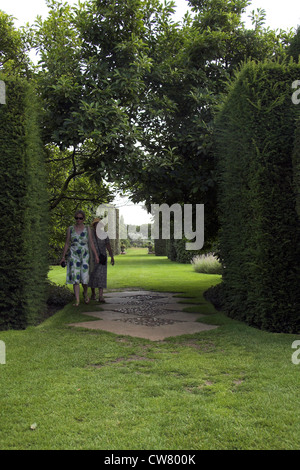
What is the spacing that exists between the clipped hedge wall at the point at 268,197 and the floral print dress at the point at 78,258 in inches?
130

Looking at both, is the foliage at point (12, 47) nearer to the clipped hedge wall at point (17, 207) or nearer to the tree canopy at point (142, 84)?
the tree canopy at point (142, 84)

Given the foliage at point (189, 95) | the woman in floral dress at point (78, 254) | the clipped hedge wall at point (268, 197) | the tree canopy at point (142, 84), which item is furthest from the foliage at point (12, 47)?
the clipped hedge wall at point (268, 197)

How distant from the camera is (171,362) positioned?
423 cm

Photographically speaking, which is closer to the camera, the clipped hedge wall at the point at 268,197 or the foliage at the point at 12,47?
the clipped hedge wall at the point at 268,197

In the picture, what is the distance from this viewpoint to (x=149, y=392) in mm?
3326

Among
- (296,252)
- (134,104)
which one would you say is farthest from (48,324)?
(134,104)

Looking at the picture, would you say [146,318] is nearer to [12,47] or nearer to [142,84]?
[142,84]

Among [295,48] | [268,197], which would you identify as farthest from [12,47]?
[268,197]

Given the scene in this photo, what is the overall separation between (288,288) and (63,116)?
527 cm

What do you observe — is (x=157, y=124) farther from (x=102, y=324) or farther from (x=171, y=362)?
(x=171, y=362)

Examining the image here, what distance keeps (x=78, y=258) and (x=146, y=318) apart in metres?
1.97

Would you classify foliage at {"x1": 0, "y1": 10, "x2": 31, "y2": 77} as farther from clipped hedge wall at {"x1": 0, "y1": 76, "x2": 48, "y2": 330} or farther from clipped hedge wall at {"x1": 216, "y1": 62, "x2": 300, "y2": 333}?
clipped hedge wall at {"x1": 216, "y1": 62, "x2": 300, "y2": 333}

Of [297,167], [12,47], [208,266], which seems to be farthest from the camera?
[208,266]

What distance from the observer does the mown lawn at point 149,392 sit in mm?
2535
